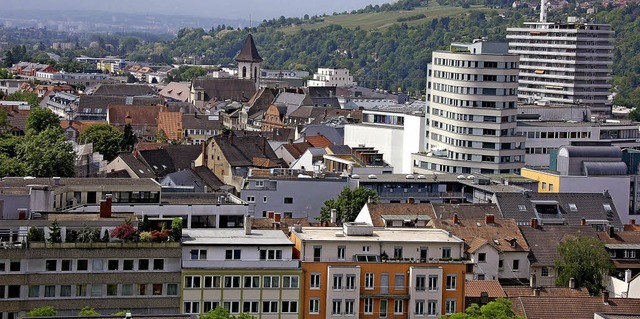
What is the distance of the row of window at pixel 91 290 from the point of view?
52062 mm

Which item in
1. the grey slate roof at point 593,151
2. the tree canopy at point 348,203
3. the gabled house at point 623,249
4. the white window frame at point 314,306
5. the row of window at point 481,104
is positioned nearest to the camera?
the white window frame at point 314,306

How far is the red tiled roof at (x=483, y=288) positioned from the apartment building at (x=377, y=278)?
1.80m

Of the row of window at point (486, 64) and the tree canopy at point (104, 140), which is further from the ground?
the row of window at point (486, 64)

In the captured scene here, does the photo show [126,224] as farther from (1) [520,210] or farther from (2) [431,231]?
(1) [520,210]

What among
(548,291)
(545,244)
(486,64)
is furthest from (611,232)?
(486,64)

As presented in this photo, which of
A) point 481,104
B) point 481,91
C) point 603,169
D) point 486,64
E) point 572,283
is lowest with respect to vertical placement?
point 572,283

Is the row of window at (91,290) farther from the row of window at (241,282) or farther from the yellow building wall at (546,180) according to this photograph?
the yellow building wall at (546,180)

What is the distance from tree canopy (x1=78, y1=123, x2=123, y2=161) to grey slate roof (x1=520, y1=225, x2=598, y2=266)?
183ft

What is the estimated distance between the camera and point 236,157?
10250cm

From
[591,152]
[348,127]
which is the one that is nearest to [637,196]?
[591,152]

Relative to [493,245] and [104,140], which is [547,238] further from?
[104,140]

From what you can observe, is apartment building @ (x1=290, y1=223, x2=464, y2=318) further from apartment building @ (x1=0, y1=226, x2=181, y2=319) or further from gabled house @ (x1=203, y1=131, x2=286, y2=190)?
gabled house @ (x1=203, y1=131, x2=286, y2=190)

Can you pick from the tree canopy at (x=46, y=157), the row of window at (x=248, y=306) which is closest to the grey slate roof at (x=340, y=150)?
the tree canopy at (x=46, y=157)

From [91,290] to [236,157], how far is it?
50.0 meters
